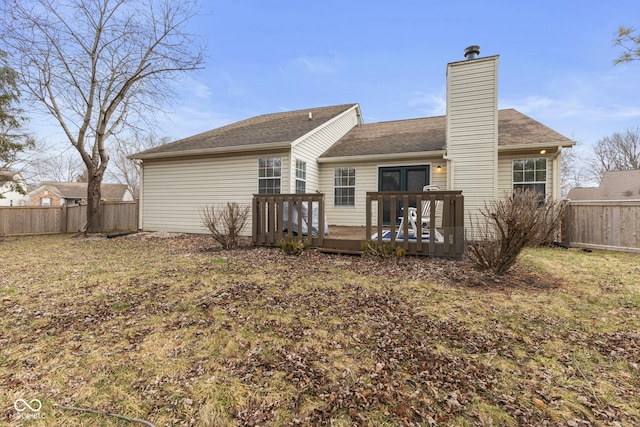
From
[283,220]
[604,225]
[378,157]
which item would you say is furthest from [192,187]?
[604,225]

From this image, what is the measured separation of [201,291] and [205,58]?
9.86 m

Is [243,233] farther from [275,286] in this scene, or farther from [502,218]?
[502,218]

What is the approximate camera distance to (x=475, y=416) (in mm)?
1675

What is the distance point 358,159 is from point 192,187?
5834 millimetres

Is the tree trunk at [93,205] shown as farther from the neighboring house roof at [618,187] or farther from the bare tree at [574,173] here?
the bare tree at [574,173]

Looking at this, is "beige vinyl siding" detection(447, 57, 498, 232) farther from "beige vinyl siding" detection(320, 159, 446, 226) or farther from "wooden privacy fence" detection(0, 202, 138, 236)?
"wooden privacy fence" detection(0, 202, 138, 236)

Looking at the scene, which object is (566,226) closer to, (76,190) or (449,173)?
(449,173)

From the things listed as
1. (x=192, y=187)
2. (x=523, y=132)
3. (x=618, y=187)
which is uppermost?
(x=523, y=132)

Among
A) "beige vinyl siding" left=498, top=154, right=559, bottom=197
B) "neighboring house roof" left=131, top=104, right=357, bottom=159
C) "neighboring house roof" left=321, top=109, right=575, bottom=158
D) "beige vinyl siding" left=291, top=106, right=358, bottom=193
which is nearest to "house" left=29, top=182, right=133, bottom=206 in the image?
"neighboring house roof" left=131, top=104, right=357, bottom=159

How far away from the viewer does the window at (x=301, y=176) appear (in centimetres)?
903

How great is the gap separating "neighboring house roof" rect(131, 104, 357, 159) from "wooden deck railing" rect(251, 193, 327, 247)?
7.50 feet

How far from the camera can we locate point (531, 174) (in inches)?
323

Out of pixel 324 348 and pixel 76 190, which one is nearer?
pixel 324 348

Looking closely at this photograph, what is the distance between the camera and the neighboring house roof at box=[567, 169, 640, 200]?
16812 mm
